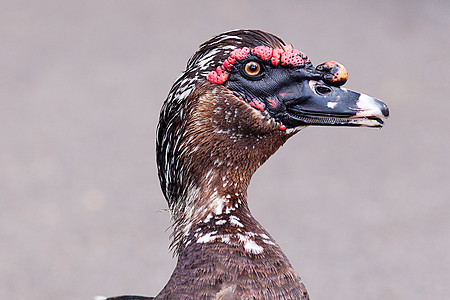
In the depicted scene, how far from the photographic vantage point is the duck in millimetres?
2609

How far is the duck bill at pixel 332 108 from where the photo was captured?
8.62 ft

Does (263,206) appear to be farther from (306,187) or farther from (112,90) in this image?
(112,90)

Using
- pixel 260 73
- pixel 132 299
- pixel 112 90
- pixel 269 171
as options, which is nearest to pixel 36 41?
pixel 112 90

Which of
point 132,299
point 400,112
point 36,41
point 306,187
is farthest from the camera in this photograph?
point 36,41

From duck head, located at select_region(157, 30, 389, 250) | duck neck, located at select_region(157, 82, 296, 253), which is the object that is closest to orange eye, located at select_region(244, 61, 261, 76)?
duck head, located at select_region(157, 30, 389, 250)

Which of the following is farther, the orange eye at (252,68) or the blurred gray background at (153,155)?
the blurred gray background at (153,155)

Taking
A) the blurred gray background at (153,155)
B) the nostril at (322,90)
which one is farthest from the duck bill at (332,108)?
the blurred gray background at (153,155)

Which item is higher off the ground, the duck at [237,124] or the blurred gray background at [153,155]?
the blurred gray background at [153,155]

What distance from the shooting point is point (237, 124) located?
267cm

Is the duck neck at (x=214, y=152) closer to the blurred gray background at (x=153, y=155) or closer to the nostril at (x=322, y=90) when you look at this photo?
the nostril at (x=322, y=90)

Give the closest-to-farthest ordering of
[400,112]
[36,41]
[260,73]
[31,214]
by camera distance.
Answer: [260,73]
[31,214]
[400,112]
[36,41]

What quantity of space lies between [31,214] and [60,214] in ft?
0.90

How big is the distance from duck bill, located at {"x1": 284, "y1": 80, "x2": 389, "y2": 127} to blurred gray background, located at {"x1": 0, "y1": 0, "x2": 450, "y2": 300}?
10.4 feet

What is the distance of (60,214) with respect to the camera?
6.14 metres
